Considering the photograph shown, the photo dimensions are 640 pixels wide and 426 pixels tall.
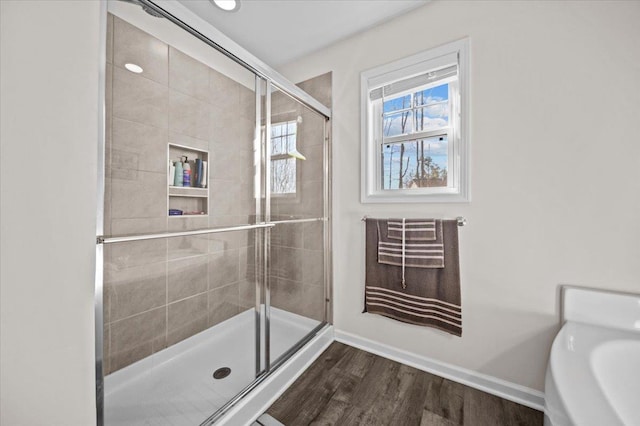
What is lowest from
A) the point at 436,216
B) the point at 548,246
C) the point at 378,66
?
the point at 548,246

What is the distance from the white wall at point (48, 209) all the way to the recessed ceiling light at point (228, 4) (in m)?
1.12

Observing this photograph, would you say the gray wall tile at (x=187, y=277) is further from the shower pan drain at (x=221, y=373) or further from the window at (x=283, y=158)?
the window at (x=283, y=158)

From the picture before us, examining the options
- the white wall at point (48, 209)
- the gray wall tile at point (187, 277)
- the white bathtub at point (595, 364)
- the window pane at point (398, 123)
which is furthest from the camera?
the window pane at point (398, 123)

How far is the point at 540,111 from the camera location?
1268 millimetres

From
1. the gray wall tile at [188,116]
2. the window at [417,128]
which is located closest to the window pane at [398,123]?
the window at [417,128]

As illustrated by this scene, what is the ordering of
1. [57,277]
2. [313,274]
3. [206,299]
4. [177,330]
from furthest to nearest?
[313,274]
[206,299]
[177,330]
[57,277]

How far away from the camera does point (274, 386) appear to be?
1361 millimetres

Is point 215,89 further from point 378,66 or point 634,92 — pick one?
point 634,92

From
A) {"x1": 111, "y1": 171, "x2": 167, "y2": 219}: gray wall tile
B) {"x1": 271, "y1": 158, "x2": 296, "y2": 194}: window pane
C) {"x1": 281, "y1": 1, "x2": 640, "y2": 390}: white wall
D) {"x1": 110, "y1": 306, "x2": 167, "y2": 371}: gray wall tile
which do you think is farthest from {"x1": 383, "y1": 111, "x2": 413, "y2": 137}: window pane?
{"x1": 110, "y1": 306, "x2": 167, "y2": 371}: gray wall tile

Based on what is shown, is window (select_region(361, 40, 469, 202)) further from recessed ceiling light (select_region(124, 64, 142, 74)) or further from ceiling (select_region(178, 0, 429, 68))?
recessed ceiling light (select_region(124, 64, 142, 74))

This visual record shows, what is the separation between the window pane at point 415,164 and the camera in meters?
1.60

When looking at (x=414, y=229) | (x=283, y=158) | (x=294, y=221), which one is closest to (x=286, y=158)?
(x=283, y=158)

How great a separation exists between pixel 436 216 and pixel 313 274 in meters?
0.98

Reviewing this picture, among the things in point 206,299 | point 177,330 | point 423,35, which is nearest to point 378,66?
point 423,35
